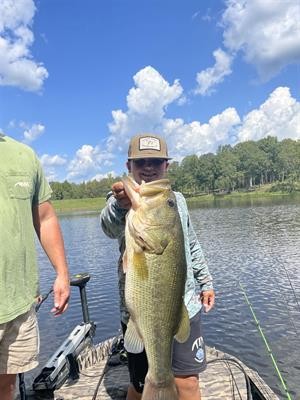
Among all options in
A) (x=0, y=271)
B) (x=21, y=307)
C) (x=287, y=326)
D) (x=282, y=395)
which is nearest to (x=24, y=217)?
(x=0, y=271)

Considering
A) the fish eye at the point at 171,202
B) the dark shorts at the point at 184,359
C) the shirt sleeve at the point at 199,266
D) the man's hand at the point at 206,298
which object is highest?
the fish eye at the point at 171,202

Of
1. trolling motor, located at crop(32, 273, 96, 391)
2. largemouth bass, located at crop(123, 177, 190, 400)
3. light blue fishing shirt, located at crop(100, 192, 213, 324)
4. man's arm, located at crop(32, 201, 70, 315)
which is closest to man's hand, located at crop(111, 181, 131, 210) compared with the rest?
Answer: largemouth bass, located at crop(123, 177, 190, 400)

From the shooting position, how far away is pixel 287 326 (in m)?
10.5

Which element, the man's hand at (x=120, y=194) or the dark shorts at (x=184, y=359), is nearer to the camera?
the man's hand at (x=120, y=194)

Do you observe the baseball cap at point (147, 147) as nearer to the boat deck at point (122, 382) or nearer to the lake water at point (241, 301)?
the boat deck at point (122, 382)

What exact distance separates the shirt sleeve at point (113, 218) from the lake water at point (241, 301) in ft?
17.9

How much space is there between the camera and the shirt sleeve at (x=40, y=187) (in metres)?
3.17

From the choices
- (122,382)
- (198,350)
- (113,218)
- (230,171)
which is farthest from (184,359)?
(230,171)

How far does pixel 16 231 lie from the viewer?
2.84 m

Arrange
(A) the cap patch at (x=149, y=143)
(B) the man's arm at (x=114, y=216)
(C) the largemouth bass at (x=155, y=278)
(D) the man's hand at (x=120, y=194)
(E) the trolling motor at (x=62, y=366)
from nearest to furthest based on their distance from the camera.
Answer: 1. (C) the largemouth bass at (x=155, y=278)
2. (D) the man's hand at (x=120, y=194)
3. (B) the man's arm at (x=114, y=216)
4. (A) the cap patch at (x=149, y=143)
5. (E) the trolling motor at (x=62, y=366)

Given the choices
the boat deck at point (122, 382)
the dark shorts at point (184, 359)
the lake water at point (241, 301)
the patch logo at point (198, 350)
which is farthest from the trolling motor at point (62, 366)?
the lake water at point (241, 301)

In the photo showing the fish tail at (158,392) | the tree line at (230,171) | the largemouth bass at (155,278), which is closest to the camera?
the largemouth bass at (155,278)

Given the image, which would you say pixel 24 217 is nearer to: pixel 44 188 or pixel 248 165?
pixel 44 188

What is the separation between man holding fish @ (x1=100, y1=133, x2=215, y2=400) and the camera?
2.51m
